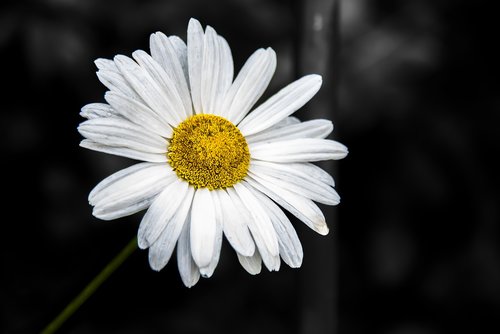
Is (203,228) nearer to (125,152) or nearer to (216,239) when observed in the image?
(216,239)

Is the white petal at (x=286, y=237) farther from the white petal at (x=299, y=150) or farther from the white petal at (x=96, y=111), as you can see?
the white petal at (x=96, y=111)

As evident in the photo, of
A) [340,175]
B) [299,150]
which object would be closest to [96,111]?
[299,150]

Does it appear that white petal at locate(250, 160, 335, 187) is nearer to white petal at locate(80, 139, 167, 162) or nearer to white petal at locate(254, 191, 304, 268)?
white petal at locate(254, 191, 304, 268)

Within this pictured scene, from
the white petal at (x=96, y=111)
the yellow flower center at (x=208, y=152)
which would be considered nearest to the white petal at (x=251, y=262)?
the yellow flower center at (x=208, y=152)

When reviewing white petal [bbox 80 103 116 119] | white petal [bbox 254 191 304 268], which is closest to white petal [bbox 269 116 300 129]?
white petal [bbox 254 191 304 268]

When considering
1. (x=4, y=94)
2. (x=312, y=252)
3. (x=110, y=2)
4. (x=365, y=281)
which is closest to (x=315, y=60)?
(x=312, y=252)

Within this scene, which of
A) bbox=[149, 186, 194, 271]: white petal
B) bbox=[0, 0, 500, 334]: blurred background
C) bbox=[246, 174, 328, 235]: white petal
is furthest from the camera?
bbox=[0, 0, 500, 334]: blurred background
